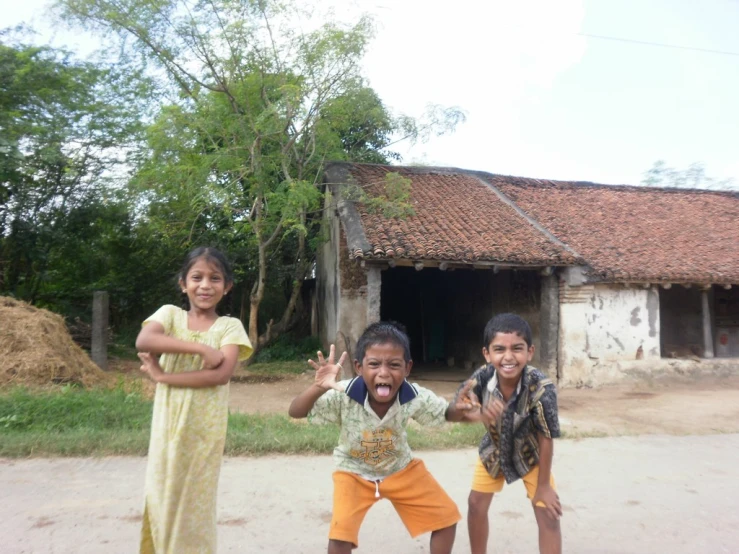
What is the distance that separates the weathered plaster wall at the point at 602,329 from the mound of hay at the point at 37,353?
7835 mm

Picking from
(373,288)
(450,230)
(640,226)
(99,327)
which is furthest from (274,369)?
(640,226)

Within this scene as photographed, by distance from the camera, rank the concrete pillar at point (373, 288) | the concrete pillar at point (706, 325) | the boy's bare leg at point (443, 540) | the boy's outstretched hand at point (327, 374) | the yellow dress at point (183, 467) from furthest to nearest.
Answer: the concrete pillar at point (706, 325)
the concrete pillar at point (373, 288)
the boy's bare leg at point (443, 540)
the boy's outstretched hand at point (327, 374)
the yellow dress at point (183, 467)

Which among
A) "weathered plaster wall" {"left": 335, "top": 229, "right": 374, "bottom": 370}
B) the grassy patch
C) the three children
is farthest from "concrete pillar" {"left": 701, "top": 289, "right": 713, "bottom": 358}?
the three children

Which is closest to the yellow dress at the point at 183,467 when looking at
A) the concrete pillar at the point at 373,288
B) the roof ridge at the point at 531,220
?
the concrete pillar at the point at 373,288

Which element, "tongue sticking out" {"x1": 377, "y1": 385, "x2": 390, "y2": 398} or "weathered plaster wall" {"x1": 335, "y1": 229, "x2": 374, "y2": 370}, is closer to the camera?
"tongue sticking out" {"x1": 377, "y1": 385, "x2": 390, "y2": 398}

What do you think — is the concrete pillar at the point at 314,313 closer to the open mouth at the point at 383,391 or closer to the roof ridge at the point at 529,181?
the roof ridge at the point at 529,181

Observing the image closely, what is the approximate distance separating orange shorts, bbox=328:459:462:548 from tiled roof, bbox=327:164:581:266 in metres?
6.84

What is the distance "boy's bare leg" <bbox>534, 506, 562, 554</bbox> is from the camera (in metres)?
2.69

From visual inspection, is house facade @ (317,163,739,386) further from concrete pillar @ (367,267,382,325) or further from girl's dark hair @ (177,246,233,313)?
girl's dark hair @ (177,246,233,313)

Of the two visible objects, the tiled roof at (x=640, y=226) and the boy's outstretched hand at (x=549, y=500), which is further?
the tiled roof at (x=640, y=226)

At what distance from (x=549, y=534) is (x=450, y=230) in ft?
27.5

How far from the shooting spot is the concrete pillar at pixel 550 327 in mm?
10734

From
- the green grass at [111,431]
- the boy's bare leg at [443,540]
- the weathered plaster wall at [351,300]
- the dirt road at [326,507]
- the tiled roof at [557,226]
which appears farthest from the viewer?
the weathered plaster wall at [351,300]

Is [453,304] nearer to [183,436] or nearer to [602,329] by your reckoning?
[602,329]
